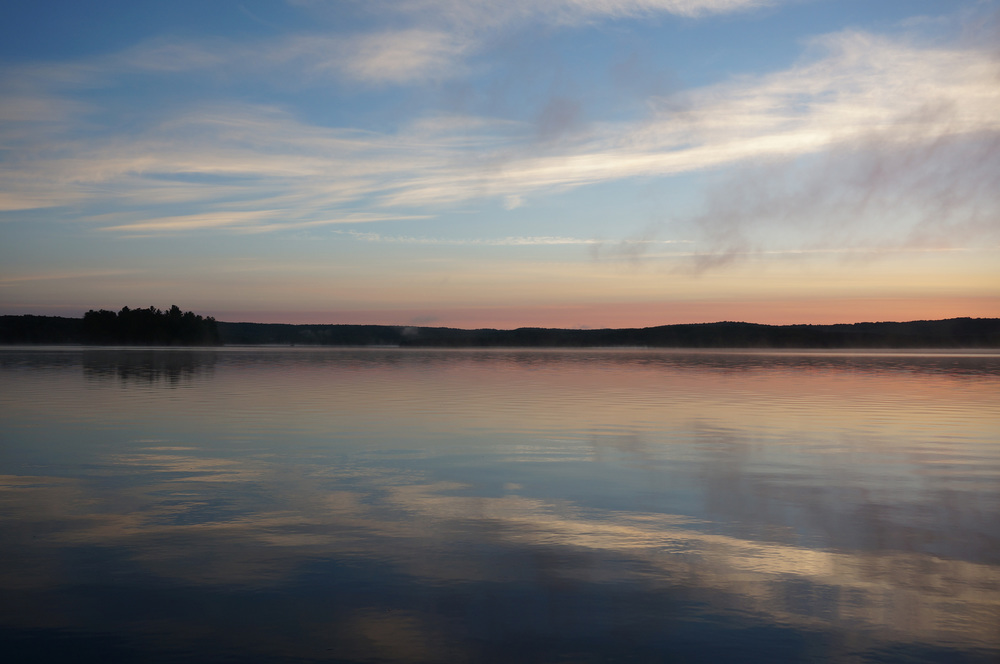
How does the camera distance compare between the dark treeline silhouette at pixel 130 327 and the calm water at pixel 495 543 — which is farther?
the dark treeline silhouette at pixel 130 327

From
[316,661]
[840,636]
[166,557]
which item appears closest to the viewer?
[316,661]

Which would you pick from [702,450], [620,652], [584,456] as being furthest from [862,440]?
[620,652]

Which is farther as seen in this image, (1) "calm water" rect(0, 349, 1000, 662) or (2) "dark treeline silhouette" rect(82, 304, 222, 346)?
(2) "dark treeline silhouette" rect(82, 304, 222, 346)

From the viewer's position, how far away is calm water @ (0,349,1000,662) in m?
7.48

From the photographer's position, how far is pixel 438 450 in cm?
1905

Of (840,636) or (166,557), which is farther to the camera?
(166,557)

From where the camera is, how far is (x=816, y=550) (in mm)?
10516

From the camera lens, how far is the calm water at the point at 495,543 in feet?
24.6

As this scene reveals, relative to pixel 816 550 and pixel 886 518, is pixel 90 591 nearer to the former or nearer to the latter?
pixel 816 550

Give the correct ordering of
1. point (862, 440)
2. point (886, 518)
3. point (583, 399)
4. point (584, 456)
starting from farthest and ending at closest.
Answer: point (583, 399) < point (862, 440) < point (584, 456) < point (886, 518)

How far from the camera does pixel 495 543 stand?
10.7 m

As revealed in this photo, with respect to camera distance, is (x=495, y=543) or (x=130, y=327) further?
(x=130, y=327)

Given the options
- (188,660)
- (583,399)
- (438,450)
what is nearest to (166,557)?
(188,660)

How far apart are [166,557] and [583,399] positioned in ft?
83.6
